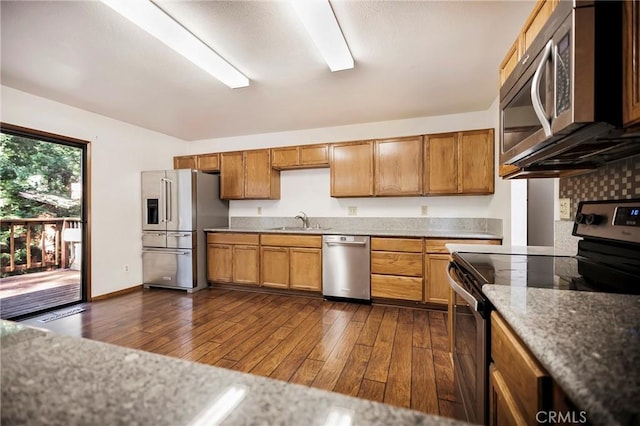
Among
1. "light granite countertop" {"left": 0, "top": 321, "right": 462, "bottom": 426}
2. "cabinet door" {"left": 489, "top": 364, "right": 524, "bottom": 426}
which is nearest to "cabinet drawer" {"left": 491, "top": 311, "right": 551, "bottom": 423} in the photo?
"cabinet door" {"left": 489, "top": 364, "right": 524, "bottom": 426}

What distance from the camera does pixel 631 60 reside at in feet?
2.65

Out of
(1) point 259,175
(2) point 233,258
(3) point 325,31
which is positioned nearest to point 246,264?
(2) point 233,258

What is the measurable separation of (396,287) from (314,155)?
207 cm

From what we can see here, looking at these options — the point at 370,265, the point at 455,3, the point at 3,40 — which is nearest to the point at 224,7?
the point at 455,3

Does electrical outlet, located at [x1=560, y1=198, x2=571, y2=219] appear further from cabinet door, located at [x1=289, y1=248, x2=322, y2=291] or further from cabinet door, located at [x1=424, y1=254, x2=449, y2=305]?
cabinet door, located at [x1=289, y1=248, x2=322, y2=291]

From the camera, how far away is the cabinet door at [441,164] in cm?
332

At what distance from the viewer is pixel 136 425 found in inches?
13.5

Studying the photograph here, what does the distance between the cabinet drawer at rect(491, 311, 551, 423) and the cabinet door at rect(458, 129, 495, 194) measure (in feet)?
8.84

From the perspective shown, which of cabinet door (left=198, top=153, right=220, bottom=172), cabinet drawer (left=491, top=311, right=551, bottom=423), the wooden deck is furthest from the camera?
cabinet door (left=198, top=153, right=220, bottom=172)

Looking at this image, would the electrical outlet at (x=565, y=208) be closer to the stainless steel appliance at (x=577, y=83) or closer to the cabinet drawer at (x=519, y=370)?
the stainless steel appliance at (x=577, y=83)

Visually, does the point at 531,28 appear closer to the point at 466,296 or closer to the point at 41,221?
the point at 466,296

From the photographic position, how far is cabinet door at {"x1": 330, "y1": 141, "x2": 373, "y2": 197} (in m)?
3.66

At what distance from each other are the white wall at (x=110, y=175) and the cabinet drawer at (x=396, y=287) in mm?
3470

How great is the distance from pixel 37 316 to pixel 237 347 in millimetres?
2497
